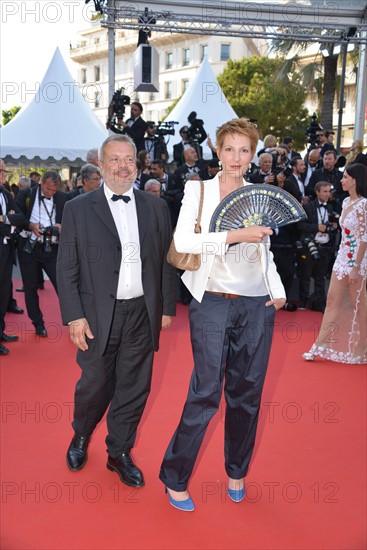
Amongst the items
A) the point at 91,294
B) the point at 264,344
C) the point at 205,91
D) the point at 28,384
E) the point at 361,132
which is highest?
the point at 205,91

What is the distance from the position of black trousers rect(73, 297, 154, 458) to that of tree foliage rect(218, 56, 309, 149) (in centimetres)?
2166

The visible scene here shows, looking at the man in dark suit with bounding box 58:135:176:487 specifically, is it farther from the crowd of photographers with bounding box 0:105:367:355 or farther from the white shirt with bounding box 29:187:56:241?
the white shirt with bounding box 29:187:56:241

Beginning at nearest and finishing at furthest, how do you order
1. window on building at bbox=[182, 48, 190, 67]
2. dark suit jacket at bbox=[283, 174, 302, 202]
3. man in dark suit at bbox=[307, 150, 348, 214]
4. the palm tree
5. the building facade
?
dark suit jacket at bbox=[283, 174, 302, 202] → man in dark suit at bbox=[307, 150, 348, 214] → the palm tree → the building facade → window on building at bbox=[182, 48, 190, 67]

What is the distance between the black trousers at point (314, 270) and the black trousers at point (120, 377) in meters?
4.69

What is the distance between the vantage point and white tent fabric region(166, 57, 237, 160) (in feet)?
46.1

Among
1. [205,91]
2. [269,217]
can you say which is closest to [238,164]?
[269,217]

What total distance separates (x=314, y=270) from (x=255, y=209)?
508cm

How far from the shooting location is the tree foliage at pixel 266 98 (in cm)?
2554

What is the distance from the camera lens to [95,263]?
9.25 feet

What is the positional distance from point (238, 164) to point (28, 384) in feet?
9.24

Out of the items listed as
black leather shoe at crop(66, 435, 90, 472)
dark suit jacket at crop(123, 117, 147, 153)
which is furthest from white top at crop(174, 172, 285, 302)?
dark suit jacket at crop(123, 117, 147, 153)

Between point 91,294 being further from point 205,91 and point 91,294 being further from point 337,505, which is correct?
point 205,91

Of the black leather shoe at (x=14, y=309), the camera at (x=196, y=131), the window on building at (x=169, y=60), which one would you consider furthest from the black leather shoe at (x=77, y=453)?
the window on building at (x=169, y=60)

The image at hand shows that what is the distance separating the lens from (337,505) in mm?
2857
